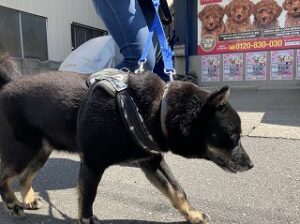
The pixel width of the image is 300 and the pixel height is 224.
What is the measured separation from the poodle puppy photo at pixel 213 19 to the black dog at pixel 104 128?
7465mm

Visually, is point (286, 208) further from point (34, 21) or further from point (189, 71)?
point (34, 21)

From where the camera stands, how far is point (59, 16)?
35.1 ft

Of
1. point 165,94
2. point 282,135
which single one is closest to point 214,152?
point 165,94

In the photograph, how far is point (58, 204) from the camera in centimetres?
271

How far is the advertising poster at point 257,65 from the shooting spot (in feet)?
29.2

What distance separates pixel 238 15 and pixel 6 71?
7.58 metres

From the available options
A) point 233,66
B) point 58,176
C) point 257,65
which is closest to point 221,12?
point 233,66

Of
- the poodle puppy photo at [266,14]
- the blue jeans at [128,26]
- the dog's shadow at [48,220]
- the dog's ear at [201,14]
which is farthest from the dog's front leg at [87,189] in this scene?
the dog's ear at [201,14]

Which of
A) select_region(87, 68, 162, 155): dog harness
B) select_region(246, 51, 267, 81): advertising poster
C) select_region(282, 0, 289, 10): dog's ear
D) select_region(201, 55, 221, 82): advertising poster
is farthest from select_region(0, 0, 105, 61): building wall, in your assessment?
select_region(87, 68, 162, 155): dog harness

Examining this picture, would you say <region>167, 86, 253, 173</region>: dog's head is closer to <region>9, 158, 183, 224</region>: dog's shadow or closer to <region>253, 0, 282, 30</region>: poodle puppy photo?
<region>9, 158, 183, 224</region>: dog's shadow

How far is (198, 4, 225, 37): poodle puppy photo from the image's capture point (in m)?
9.23

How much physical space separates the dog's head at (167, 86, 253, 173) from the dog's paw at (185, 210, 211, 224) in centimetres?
48

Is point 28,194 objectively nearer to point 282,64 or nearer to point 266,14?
point 282,64

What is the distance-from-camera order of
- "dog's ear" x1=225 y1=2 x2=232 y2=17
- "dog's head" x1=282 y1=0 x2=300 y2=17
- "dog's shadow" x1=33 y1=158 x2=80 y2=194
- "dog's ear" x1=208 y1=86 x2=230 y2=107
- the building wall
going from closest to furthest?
"dog's ear" x1=208 y1=86 x2=230 y2=107, "dog's shadow" x1=33 y1=158 x2=80 y2=194, "dog's head" x1=282 y1=0 x2=300 y2=17, "dog's ear" x1=225 y1=2 x2=232 y2=17, the building wall
